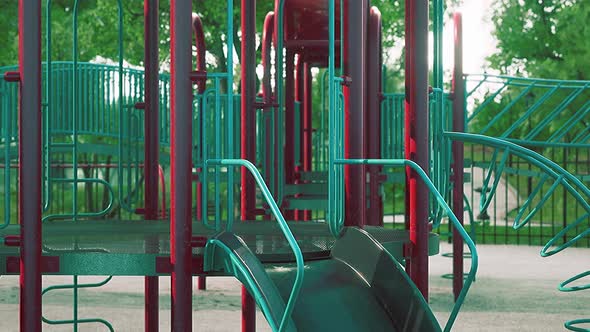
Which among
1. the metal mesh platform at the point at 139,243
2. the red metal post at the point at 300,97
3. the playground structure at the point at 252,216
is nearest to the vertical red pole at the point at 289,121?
the red metal post at the point at 300,97

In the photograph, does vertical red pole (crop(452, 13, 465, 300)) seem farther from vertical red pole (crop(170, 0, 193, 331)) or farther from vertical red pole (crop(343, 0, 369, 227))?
vertical red pole (crop(170, 0, 193, 331))

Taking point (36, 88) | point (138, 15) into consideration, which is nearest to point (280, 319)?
point (36, 88)

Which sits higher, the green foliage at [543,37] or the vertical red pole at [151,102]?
the green foliage at [543,37]

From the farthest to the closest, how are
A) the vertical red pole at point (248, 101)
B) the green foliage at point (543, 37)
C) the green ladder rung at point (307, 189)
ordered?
the green foliage at point (543, 37) < the green ladder rung at point (307, 189) < the vertical red pole at point (248, 101)

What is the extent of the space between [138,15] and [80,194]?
35.4 feet

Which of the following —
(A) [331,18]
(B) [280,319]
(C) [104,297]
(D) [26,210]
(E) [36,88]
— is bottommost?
(C) [104,297]

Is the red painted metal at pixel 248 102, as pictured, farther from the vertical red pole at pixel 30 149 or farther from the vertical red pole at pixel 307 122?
the vertical red pole at pixel 307 122

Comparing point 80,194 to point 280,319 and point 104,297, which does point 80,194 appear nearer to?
point 104,297

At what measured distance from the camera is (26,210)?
4066 mm

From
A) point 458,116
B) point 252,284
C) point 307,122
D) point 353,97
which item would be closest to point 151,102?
point 353,97

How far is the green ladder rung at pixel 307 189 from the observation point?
9.26 meters

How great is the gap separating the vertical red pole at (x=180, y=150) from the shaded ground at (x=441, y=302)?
3298mm

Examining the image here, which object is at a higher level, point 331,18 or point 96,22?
point 96,22

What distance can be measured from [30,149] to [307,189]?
550cm
